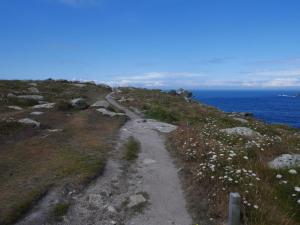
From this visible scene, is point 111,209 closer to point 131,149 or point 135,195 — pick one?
point 135,195

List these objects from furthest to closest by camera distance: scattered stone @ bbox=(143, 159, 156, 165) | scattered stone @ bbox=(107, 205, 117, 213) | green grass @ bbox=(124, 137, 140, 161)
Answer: green grass @ bbox=(124, 137, 140, 161), scattered stone @ bbox=(143, 159, 156, 165), scattered stone @ bbox=(107, 205, 117, 213)

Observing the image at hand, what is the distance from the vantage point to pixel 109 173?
15.1 meters

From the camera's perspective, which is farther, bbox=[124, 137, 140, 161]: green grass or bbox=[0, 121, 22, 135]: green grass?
bbox=[0, 121, 22, 135]: green grass

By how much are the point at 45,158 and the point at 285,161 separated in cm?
1166

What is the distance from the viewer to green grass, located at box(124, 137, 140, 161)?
18203mm

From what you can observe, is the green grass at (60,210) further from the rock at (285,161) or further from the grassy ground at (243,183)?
the rock at (285,161)

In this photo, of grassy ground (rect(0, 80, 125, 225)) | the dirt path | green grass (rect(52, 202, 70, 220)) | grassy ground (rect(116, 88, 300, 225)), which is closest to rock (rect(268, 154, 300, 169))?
grassy ground (rect(116, 88, 300, 225))

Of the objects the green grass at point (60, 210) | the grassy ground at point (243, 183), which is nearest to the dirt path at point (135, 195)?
the green grass at point (60, 210)

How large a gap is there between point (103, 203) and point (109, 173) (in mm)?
3300

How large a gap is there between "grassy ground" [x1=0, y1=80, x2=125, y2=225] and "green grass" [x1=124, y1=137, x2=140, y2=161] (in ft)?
3.65

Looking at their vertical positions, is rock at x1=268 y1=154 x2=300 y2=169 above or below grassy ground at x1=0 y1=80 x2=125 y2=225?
above

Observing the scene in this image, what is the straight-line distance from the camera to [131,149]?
65.5 ft

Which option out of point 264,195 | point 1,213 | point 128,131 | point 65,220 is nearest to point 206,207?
point 264,195

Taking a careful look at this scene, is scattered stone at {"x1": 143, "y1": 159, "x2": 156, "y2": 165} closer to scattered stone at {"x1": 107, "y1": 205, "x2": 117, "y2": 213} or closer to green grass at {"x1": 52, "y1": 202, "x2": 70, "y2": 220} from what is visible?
scattered stone at {"x1": 107, "y1": 205, "x2": 117, "y2": 213}
